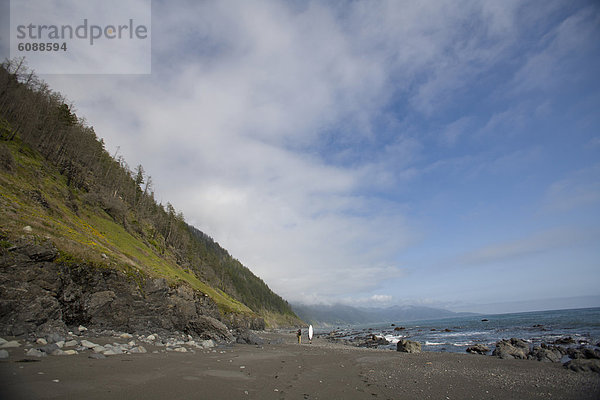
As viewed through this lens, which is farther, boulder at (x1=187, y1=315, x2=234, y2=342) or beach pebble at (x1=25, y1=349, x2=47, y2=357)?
boulder at (x1=187, y1=315, x2=234, y2=342)

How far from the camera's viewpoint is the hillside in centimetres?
1995

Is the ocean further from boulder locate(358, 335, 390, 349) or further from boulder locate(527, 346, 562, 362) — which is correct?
boulder locate(527, 346, 562, 362)

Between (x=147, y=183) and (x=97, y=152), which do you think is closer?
(x=97, y=152)

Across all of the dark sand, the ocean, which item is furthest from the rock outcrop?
the ocean

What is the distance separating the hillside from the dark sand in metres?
11.2

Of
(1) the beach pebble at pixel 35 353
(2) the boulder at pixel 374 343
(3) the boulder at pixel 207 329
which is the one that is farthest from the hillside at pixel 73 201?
(2) the boulder at pixel 374 343

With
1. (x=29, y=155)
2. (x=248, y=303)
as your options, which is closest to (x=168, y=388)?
(x=29, y=155)

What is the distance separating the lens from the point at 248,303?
14650cm

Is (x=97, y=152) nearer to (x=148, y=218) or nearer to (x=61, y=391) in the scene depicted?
(x=148, y=218)

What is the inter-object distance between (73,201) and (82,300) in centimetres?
Answer: 3117

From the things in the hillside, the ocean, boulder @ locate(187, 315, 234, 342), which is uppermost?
the hillside

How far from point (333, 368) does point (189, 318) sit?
59.1 feet

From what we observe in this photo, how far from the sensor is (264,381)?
10898 millimetres

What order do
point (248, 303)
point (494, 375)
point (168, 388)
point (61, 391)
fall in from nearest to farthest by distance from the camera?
1. point (61, 391)
2. point (168, 388)
3. point (494, 375)
4. point (248, 303)
